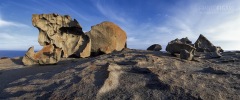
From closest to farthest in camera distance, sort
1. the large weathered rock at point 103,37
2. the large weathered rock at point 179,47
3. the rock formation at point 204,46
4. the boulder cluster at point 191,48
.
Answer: the boulder cluster at point 191,48, the large weathered rock at point 179,47, the rock formation at point 204,46, the large weathered rock at point 103,37

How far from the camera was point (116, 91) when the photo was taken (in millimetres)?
4492

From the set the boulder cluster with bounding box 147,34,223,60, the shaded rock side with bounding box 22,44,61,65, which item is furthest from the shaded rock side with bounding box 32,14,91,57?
the boulder cluster with bounding box 147,34,223,60

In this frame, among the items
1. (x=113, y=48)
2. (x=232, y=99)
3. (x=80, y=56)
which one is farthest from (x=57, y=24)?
(x=232, y=99)

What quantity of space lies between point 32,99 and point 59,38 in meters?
8.57

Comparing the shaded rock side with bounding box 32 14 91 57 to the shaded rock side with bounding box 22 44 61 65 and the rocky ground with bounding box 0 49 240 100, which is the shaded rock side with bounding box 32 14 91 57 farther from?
the rocky ground with bounding box 0 49 240 100

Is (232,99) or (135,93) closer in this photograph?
(232,99)

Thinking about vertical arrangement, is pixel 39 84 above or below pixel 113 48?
below

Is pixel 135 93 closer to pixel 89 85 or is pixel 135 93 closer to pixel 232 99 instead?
pixel 89 85

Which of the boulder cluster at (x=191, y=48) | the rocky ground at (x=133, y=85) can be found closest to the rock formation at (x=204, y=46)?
the boulder cluster at (x=191, y=48)

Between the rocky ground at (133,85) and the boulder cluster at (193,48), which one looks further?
the boulder cluster at (193,48)

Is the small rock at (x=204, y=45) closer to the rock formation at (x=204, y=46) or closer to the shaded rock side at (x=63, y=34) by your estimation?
the rock formation at (x=204, y=46)

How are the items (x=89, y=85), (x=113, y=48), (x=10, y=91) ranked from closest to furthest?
(x=89, y=85) → (x=10, y=91) → (x=113, y=48)

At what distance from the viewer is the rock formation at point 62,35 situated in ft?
39.6

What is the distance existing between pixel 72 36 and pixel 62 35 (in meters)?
0.60
